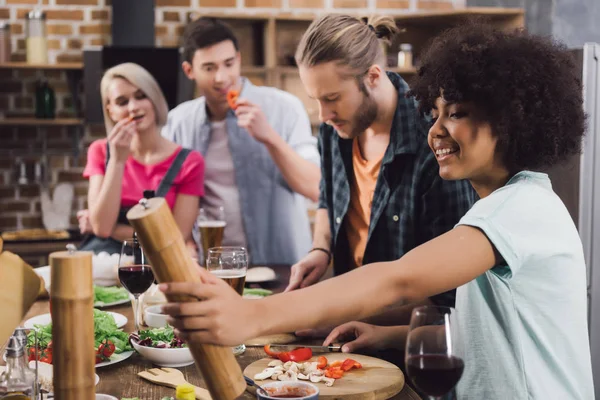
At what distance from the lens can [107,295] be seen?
209 centimetres

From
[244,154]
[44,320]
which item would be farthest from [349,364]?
[244,154]

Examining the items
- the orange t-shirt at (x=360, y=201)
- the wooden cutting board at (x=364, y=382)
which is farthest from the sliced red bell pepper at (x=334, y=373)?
the orange t-shirt at (x=360, y=201)

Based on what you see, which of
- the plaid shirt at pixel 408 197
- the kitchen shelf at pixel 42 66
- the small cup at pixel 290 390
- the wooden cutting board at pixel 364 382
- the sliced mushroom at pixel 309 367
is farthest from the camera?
the kitchen shelf at pixel 42 66

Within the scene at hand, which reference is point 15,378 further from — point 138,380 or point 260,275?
point 260,275

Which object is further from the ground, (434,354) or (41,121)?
(41,121)

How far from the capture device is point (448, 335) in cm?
102

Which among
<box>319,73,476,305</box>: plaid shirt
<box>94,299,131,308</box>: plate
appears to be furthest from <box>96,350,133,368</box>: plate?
<box>319,73,476,305</box>: plaid shirt

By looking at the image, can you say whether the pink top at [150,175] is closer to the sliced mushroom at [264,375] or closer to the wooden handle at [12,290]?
the sliced mushroom at [264,375]

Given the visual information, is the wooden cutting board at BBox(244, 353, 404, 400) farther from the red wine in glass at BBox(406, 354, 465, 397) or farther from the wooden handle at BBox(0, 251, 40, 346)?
the wooden handle at BBox(0, 251, 40, 346)

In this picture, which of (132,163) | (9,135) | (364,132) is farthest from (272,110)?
(9,135)

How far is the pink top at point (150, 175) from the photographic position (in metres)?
3.03

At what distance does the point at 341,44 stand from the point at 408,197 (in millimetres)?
480

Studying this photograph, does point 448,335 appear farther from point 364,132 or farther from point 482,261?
point 364,132

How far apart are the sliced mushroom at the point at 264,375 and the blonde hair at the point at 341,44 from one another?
1.01 m
